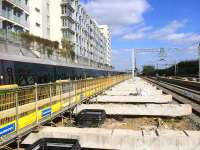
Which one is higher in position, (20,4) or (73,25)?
(73,25)

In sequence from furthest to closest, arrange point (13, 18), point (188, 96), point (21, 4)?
point (21, 4) → point (13, 18) → point (188, 96)

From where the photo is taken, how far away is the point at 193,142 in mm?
7586

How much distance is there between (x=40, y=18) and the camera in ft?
200

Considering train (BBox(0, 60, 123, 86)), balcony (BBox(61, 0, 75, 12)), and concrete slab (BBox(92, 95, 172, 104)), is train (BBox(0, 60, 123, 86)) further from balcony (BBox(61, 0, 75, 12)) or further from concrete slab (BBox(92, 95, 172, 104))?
balcony (BBox(61, 0, 75, 12))

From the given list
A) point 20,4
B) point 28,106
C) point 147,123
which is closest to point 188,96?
point 147,123

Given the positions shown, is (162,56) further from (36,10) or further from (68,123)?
(68,123)

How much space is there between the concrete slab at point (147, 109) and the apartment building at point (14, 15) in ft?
102

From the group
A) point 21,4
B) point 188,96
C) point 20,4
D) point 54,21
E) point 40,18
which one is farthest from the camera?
point 54,21

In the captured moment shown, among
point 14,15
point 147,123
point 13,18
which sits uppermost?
point 14,15

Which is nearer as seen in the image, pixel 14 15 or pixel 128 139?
pixel 128 139

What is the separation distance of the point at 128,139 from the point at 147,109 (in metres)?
6.98

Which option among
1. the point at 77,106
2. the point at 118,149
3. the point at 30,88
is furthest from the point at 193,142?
the point at 77,106

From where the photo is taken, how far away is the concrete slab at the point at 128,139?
764 centimetres

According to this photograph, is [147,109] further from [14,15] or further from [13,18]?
[14,15]
